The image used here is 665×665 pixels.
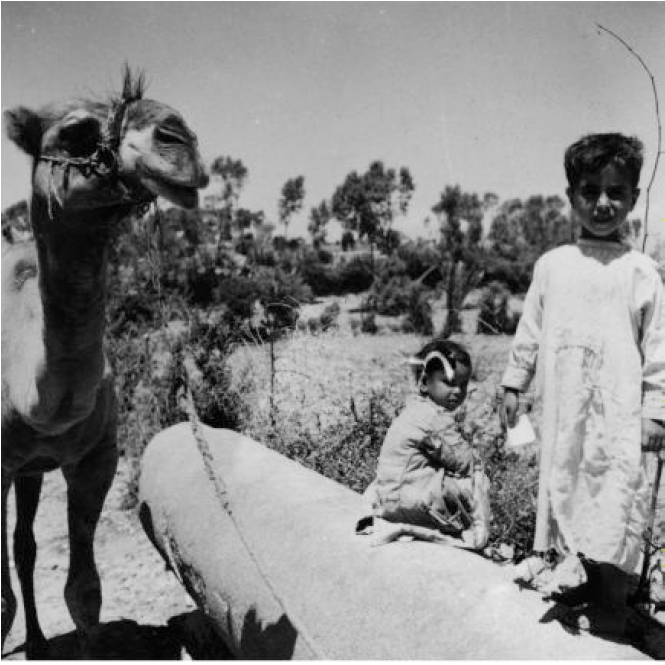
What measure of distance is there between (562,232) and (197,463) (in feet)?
141

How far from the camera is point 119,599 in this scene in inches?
209

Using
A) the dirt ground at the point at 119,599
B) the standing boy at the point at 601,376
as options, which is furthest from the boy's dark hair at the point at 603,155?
the dirt ground at the point at 119,599

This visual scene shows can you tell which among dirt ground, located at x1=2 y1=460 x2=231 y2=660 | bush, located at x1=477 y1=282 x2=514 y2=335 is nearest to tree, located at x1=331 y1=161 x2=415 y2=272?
bush, located at x1=477 y1=282 x2=514 y2=335

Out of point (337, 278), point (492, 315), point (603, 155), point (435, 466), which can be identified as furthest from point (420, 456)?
point (337, 278)

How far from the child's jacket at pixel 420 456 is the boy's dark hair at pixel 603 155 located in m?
1.30

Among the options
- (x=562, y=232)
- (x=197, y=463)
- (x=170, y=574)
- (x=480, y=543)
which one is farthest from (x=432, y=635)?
(x=562, y=232)

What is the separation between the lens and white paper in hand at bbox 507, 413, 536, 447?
3287mm

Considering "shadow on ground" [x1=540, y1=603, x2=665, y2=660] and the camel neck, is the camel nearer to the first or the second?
the camel neck

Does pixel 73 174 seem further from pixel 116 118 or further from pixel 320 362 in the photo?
pixel 320 362

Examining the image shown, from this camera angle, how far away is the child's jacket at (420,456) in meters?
3.36

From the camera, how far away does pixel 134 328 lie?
1027 cm

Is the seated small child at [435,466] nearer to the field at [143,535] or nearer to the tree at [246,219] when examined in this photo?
the field at [143,535]

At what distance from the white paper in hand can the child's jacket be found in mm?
246

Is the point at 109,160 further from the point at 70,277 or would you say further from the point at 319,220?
the point at 319,220
